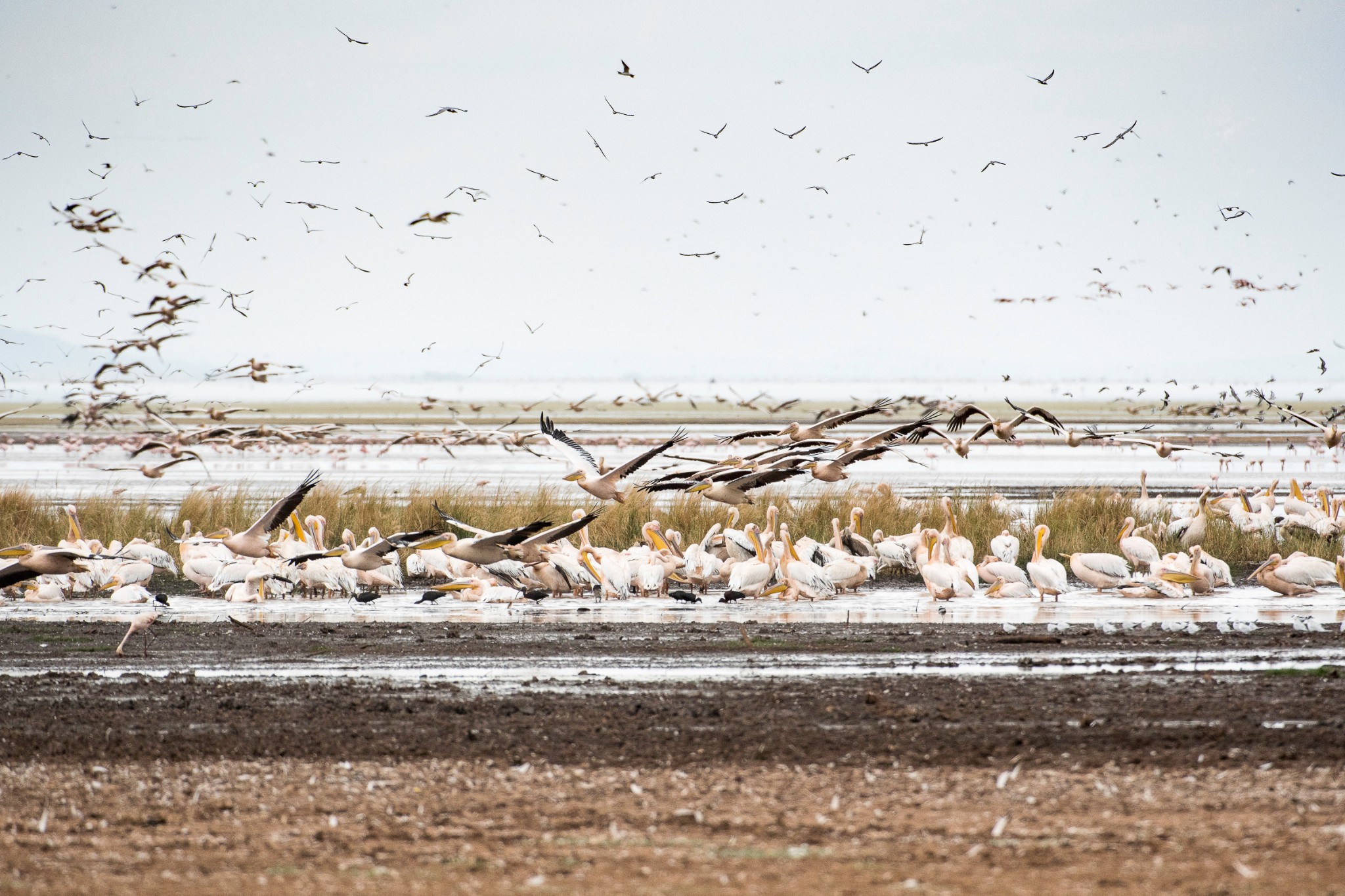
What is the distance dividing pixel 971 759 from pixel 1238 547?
12974mm

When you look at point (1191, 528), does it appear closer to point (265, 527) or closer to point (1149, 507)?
point (1149, 507)

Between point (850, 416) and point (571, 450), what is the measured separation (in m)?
3.34

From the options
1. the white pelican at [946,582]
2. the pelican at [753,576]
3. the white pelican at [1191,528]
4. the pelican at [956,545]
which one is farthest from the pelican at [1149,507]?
the pelican at [753,576]

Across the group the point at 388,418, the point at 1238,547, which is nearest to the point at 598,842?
the point at 1238,547

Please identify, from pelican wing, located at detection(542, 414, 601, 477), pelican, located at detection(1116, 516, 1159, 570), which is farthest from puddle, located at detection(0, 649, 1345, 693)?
pelican, located at detection(1116, 516, 1159, 570)

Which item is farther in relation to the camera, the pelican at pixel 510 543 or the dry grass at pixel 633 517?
the dry grass at pixel 633 517

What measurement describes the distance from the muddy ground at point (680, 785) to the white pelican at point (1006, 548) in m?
6.75

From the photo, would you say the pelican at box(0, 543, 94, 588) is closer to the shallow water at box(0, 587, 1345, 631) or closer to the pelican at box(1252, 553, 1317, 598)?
the shallow water at box(0, 587, 1345, 631)

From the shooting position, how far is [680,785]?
6449 mm

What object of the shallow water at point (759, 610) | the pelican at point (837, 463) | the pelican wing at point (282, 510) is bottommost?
the shallow water at point (759, 610)

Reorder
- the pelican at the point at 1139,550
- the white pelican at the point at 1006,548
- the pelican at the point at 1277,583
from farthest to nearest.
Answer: the white pelican at the point at 1006,548 < the pelican at the point at 1139,550 < the pelican at the point at 1277,583

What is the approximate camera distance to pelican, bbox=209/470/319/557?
40.8 ft

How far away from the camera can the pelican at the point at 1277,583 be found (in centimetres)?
1414

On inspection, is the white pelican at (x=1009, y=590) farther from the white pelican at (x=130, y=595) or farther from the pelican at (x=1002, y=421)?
the white pelican at (x=130, y=595)
